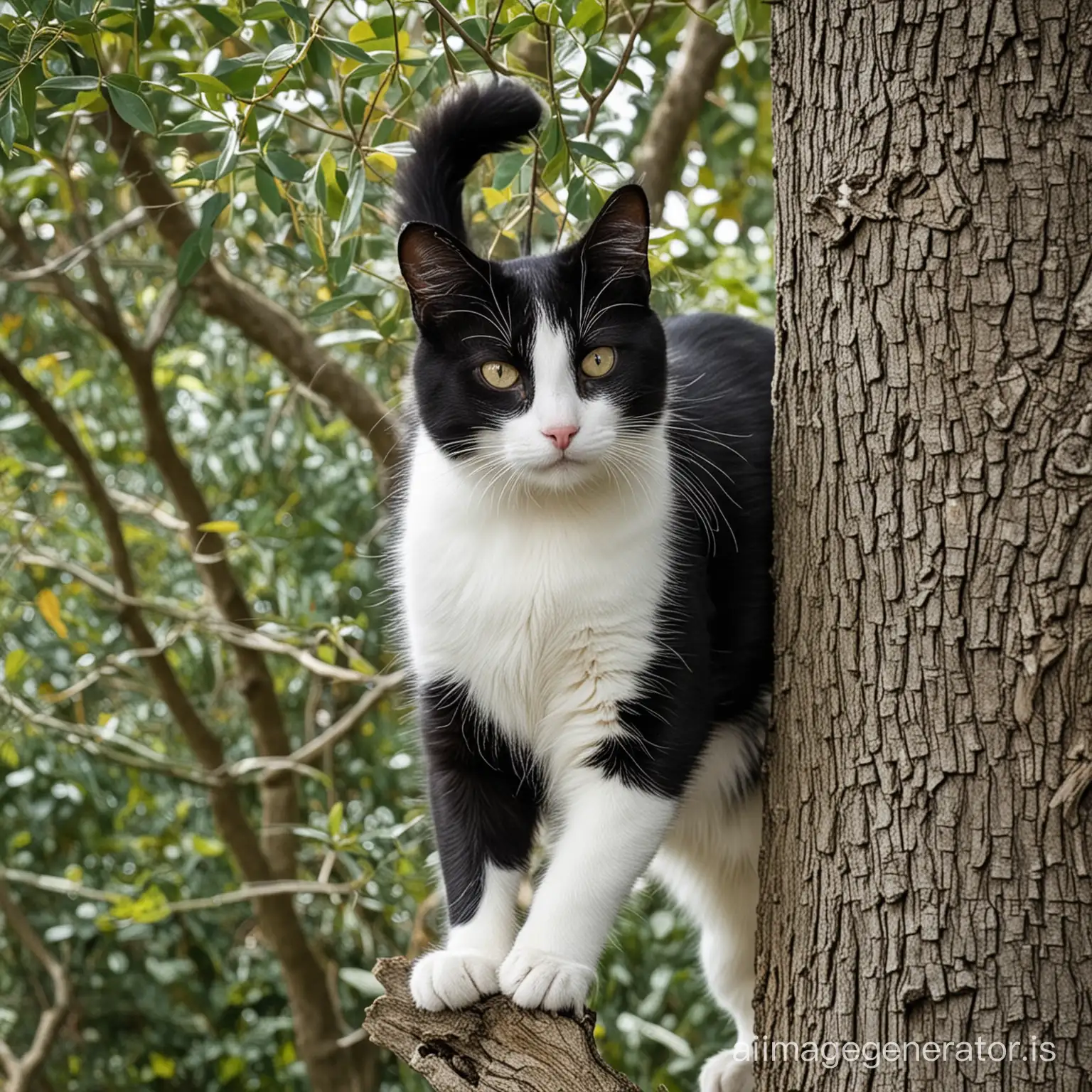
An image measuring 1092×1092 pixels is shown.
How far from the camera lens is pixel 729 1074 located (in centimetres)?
176

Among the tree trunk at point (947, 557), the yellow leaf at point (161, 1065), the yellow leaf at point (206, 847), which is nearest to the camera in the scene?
the tree trunk at point (947, 557)

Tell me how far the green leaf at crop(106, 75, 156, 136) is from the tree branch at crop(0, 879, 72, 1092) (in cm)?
219

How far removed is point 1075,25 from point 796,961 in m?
0.96

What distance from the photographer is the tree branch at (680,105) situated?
8.57 ft

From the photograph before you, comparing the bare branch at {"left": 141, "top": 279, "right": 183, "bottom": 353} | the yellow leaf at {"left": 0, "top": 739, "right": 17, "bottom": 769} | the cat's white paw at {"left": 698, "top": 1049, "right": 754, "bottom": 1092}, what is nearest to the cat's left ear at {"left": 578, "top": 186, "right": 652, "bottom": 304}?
the cat's white paw at {"left": 698, "top": 1049, "right": 754, "bottom": 1092}

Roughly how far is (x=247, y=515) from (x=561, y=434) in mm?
1609

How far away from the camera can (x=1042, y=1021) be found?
1130 mm

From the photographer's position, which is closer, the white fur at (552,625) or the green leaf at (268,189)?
the white fur at (552,625)

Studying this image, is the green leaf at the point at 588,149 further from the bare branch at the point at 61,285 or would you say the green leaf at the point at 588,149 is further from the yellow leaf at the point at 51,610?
the yellow leaf at the point at 51,610

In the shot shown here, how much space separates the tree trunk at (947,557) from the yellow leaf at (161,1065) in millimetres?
2476

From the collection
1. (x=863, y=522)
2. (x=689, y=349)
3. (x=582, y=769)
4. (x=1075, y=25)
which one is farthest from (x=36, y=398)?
(x=1075, y=25)

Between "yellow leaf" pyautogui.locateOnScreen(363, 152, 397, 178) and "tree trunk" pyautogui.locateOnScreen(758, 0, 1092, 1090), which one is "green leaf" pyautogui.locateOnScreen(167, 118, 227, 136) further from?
"tree trunk" pyautogui.locateOnScreen(758, 0, 1092, 1090)

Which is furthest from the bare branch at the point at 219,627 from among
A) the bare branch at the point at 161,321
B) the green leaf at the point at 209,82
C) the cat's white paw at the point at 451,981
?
the green leaf at the point at 209,82

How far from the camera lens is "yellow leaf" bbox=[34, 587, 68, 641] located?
272cm
